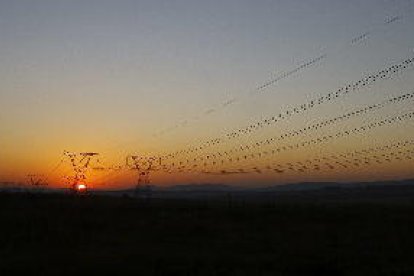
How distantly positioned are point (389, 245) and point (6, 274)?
74.8 feet

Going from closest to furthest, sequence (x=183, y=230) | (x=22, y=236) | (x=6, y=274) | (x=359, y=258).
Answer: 1. (x=6, y=274)
2. (x=359, y=258)
3. (x=22, y=236)
4. (x=183, y=230)

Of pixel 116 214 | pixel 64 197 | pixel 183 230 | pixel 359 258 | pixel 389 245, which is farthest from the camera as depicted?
pixel 64 197

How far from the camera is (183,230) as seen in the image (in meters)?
47.8

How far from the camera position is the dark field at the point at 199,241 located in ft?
97.2

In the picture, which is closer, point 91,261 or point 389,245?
point 91,261

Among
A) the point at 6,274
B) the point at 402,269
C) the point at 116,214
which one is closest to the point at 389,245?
the point at 402,269

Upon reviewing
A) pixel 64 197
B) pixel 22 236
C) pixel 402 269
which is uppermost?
pixel 64 197

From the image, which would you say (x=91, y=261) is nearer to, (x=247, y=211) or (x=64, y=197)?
(x=247, y=211)

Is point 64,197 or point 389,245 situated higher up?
point 64,197

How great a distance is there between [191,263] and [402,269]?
9.54 m

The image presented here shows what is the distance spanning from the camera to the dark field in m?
29.6

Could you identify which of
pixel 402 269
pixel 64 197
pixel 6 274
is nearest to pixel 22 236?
pixel 6 274

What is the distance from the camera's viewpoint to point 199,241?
4181 cm

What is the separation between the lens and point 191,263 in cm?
3053
